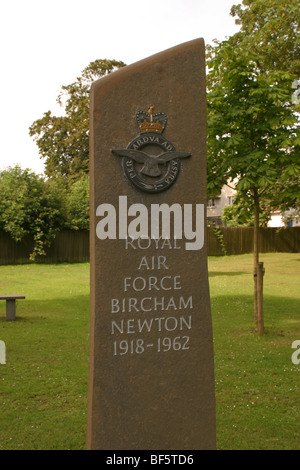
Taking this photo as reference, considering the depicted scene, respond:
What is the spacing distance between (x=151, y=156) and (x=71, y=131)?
121ft

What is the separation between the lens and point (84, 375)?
7.23 meters

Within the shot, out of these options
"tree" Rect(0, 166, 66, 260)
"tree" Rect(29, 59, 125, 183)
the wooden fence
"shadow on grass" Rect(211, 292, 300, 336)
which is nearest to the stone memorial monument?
"shadow on grass" Rect(211, 292, 300, 336)

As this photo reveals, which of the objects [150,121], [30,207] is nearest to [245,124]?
[150,121]

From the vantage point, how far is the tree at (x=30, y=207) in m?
26.9

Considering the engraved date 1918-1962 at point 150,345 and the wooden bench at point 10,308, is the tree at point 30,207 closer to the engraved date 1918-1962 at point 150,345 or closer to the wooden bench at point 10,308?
the wooden bench at point 10,308

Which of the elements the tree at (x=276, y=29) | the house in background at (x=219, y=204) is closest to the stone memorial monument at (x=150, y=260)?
the tree at (x=276, y=29)

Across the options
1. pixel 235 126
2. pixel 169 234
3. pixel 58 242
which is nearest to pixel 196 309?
pixel 169 234

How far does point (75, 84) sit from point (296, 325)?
33.8 meters

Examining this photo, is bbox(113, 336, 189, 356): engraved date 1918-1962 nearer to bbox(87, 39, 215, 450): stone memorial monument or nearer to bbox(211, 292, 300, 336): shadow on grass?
bbox(87, 39, 215, 450): stone memorial monument

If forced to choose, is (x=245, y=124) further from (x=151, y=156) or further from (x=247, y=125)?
(x=151, y=156)

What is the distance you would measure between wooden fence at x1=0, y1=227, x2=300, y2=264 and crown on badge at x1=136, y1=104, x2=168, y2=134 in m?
19.4

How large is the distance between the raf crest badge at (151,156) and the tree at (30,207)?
2330 centimetres

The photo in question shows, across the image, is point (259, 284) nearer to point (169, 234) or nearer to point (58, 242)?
point (169, 234)
